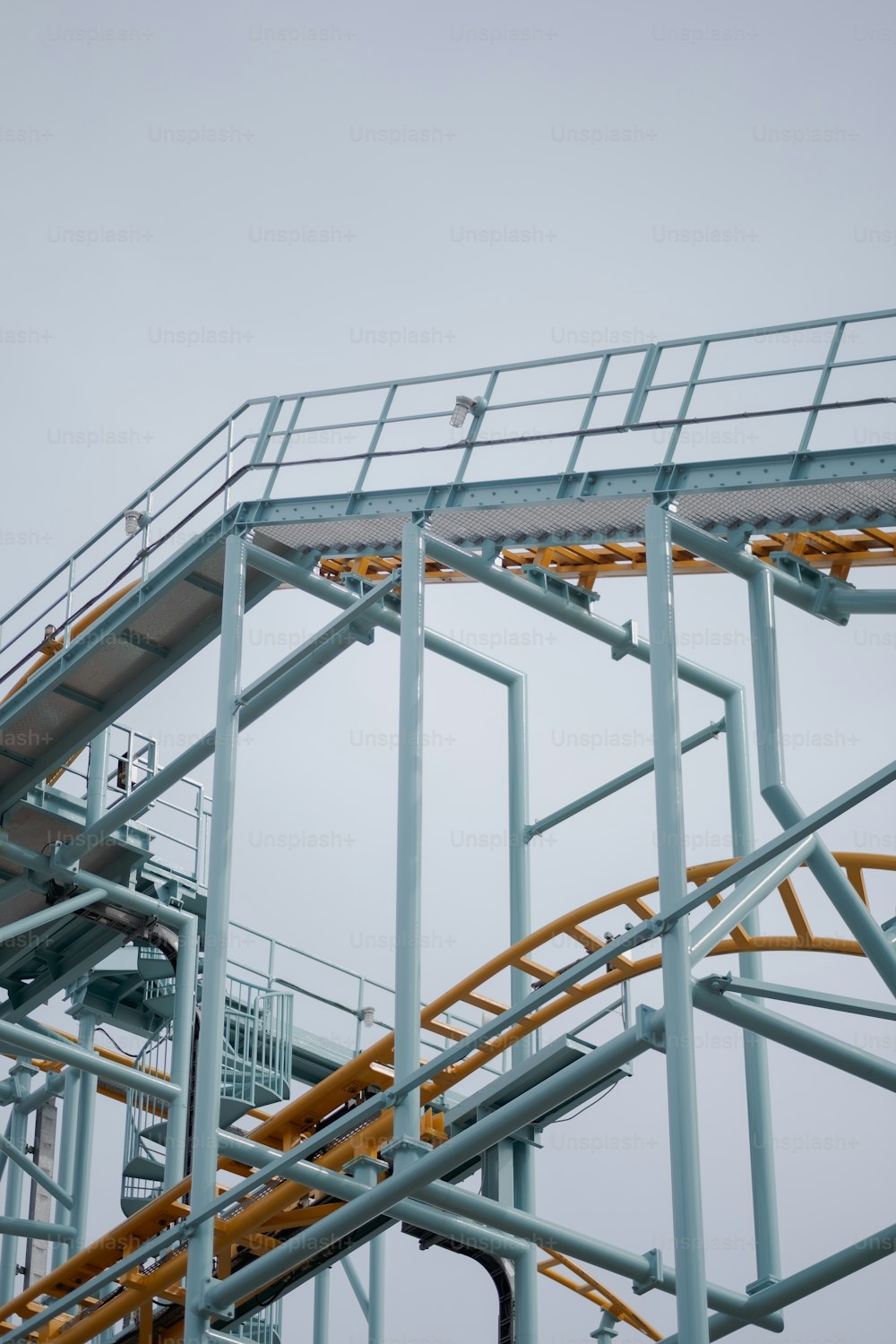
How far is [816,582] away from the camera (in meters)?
19.1

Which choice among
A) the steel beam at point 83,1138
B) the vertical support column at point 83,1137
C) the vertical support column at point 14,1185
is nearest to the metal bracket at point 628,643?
the steel beam at point 83,1138

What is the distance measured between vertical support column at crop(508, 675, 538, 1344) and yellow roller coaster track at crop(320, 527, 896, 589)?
197 centimetres

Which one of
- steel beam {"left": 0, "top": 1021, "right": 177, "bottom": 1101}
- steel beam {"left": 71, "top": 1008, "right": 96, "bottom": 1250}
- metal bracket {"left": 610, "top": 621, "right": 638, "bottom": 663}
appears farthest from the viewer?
steel beam {"left": 71, "top": 1008, "right": 96, "bottom": 1250}

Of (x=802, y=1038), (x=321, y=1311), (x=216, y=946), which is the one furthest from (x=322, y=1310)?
(x=802, y=1038)

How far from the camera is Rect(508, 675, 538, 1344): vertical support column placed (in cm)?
2131

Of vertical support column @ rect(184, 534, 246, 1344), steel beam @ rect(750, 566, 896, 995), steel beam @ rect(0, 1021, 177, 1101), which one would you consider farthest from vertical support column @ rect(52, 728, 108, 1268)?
steel beam @ rect(750, 566, 896, 995)

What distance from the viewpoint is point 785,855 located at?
54.7 feet

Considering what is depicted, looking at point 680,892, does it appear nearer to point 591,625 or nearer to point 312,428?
point 591,625

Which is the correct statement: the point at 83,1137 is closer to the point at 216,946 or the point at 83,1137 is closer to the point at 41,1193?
the point at 41,1193

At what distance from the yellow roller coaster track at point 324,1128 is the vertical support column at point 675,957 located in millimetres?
2150

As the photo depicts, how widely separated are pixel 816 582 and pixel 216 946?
704cm

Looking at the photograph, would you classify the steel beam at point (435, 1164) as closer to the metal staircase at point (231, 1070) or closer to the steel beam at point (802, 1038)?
the steel beam at point (802, 1038)

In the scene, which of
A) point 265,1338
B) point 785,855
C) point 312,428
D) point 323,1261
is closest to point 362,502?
point 312,428

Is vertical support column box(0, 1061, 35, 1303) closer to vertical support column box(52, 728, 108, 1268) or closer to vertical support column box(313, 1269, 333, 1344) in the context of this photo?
vertical support column box(52, 728, 108, 1268)
